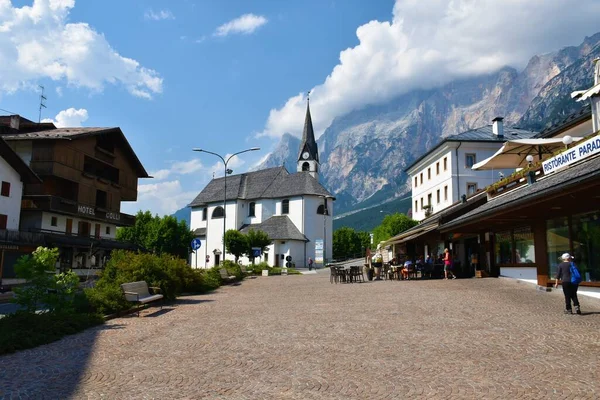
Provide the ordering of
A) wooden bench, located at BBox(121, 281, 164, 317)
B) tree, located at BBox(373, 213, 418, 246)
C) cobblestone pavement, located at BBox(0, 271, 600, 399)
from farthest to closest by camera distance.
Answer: tree, located at BBox(373, 213, 418, 246)
wooden bench, located at BBox(121, 281, 164, 317)
cobblestone pavement, located at BBox(0, 271, 600, 399)

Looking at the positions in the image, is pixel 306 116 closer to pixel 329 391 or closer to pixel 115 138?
pixel 115 138

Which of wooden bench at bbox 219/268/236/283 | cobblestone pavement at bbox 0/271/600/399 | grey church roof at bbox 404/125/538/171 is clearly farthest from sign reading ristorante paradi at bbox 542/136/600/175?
grey church roof at bbox 404/125/538/171

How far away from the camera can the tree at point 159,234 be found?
76.5 meters

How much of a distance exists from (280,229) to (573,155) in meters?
55.3

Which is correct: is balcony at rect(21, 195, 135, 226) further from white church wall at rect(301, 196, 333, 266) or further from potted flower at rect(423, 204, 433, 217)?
potted flower at rect(423, 204, 433, 217)

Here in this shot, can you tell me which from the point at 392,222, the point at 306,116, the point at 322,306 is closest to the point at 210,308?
the point at 322,306

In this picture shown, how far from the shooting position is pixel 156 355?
7715 millimetres

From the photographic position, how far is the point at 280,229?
68.6 meters

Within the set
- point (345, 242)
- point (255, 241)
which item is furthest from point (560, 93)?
point (255, 241)

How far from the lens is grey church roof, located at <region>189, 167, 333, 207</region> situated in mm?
72312

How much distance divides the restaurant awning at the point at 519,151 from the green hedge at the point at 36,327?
55.9 ft

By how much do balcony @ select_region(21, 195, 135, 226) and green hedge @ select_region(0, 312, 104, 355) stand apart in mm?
30879

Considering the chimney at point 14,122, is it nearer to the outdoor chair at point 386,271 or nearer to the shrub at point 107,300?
the outdoor chair at point 386,271

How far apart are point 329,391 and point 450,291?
12.5m
